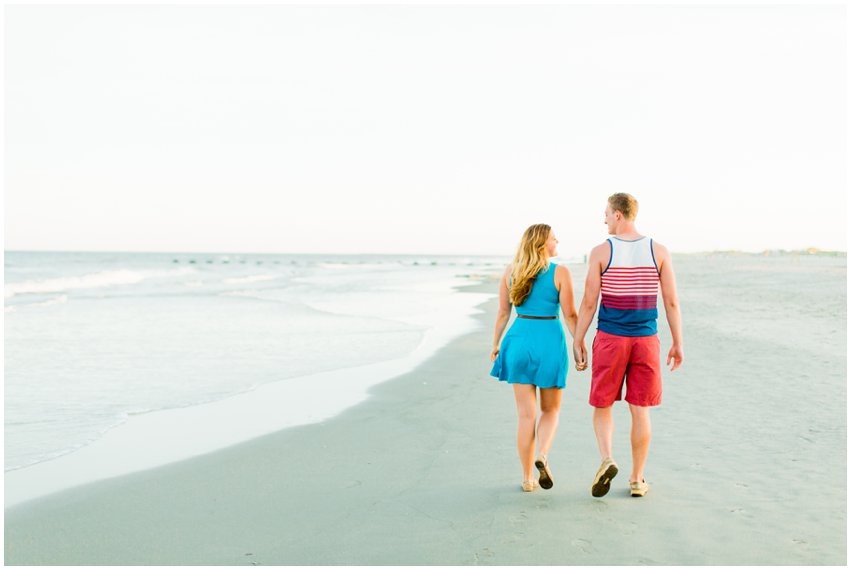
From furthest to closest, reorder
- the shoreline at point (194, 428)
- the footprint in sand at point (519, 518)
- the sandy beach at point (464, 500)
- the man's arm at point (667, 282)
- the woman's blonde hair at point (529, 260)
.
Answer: the shoreline at point (194, 428) < the woman's blonde hair at point (529, 260) < the man's arm at point (667, 282) < the footprint in sand at point (519, 518) < the sandy beach at point (464, 500)

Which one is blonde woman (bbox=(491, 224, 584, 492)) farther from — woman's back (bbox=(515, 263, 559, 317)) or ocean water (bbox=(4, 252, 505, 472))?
ocean water (bbox=(4, 252, 505, 472))

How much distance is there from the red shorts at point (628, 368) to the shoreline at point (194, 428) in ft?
11.3

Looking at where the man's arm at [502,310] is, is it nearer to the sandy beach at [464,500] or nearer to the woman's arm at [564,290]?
the woman's arm at [564,290]

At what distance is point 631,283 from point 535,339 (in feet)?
2.51

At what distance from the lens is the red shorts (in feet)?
15.3

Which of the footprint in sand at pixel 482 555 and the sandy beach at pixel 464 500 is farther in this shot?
the sandy beach at pixel 464 500

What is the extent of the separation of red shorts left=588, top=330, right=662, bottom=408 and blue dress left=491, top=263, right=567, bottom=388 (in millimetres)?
263

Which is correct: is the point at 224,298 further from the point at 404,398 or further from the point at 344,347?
the point at 404,398

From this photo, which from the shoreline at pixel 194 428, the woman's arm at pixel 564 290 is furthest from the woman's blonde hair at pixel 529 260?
the shoreline at pixel 194 428

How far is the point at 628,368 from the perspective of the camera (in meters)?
4.77

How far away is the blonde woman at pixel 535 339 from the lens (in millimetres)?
4773

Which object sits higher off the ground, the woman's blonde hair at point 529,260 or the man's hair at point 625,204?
the man's hair at point 625,204

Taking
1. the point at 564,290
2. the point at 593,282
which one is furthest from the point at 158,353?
the point at 593,282

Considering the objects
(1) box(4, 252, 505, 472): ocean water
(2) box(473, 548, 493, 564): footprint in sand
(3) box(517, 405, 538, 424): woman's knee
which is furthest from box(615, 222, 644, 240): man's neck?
(1) box(4, 252, 505, 472): ocean water
